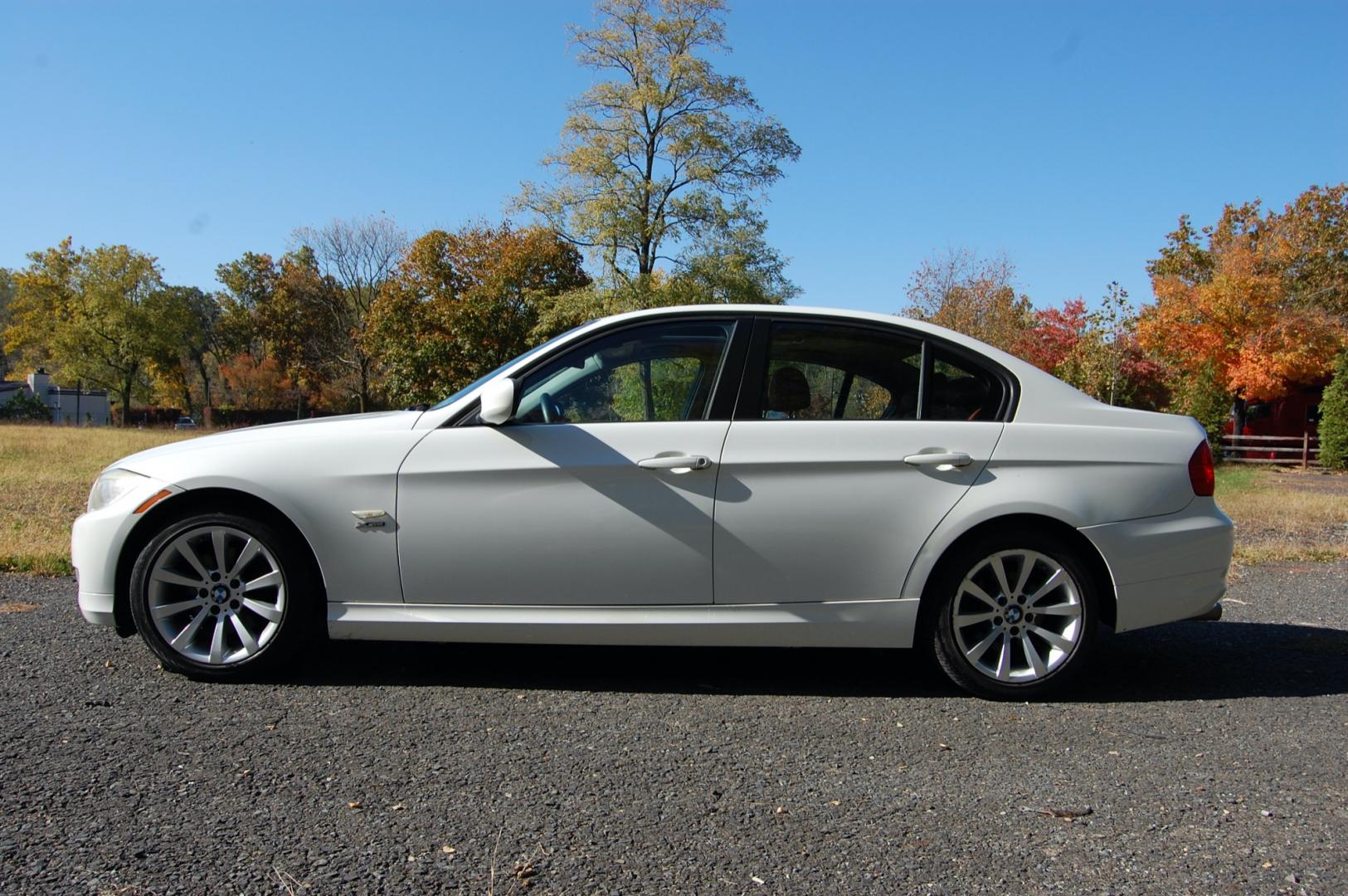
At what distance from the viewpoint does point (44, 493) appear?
1320cm

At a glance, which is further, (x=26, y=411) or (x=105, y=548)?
(x=26, y=411)

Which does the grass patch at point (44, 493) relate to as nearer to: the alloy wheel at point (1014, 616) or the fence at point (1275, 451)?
the alloy wheel at point (1014, 616)

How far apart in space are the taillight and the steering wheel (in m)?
2.68

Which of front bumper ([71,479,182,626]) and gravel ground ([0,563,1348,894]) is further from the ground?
front bumper ([71,479,182,626])

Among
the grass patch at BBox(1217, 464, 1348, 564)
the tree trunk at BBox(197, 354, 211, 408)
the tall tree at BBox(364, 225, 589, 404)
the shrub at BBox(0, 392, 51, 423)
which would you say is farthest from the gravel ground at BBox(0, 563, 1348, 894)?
the tree trunk at BBox(197, 354, 211, 408)

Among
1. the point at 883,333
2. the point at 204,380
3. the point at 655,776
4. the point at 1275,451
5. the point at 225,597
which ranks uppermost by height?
the point at 204,380

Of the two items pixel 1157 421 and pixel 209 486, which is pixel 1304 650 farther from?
pixel 209 486

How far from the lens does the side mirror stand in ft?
13.1

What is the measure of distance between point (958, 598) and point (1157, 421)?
1200 mm

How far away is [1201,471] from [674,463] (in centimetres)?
227

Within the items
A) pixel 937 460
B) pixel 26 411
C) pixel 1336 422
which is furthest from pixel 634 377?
pixel 26 411

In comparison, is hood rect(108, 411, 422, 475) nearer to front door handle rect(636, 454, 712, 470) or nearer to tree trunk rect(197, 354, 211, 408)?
front door handle rect(636, 454, 712, 470)

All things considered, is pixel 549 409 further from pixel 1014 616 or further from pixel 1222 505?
pixel 1222 505

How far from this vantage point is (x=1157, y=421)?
14.0ft
